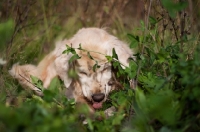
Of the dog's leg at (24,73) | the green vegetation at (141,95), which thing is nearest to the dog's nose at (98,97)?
the green vegetation at (141,95)

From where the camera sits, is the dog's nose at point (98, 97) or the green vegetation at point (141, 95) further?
the dog's nose at point (98, 97)

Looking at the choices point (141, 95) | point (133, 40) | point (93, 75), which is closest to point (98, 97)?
point (93, 75)

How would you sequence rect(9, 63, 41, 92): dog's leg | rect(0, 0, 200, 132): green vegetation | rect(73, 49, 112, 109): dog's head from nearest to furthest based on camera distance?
rect(0, 0, 200, 132): green vegetation, rect(73, 49, 112, 109): dog's head, rect(9, 63, 41, 92): dog's leg

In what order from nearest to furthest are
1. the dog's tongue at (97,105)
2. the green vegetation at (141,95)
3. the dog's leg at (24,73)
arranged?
the green vegetation at (141,95) < the dog's tongue at (97,105) < the dog's leg at (24,73)

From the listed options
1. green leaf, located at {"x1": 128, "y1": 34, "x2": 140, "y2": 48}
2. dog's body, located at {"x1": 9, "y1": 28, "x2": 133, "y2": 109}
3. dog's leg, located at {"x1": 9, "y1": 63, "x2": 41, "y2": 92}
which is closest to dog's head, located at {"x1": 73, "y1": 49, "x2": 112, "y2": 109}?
dog's body, located at {"x1": 9, "y1": 28, "x2": 133, "y2": 109}

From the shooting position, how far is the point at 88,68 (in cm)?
436

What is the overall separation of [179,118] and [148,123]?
210 mm

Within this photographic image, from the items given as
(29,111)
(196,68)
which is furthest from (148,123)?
(29,111)

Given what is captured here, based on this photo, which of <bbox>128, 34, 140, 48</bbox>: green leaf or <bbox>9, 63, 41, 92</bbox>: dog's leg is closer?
<bbox>128, 34, 140, 48</bbox>: green leaf

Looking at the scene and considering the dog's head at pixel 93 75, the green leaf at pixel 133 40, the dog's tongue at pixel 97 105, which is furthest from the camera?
the dog's head at pixel 93 75

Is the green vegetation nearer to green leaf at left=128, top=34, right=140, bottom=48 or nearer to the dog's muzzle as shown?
green leaf at left=128, top=34, right=140, bottom=48

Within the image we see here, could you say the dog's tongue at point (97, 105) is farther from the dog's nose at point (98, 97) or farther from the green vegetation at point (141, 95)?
the green vegetation at point (141, 95)

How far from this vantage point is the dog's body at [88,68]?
4305 millimetres

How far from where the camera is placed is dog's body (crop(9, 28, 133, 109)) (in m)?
4.30
